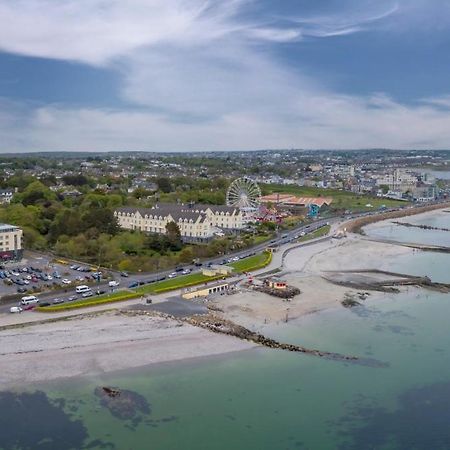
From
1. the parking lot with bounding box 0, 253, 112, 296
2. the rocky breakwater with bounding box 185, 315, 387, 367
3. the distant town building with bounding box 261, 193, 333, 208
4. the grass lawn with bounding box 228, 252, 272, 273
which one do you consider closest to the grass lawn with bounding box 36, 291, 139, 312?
the parking lot with bounding box 0, 253, 112, 296

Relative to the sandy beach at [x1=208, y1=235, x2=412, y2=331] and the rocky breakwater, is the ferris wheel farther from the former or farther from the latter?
the rocky breakwater

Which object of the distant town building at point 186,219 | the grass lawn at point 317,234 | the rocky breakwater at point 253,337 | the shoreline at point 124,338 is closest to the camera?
the shoreline at point 124,338

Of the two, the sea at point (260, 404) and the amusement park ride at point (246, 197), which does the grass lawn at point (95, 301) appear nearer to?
the sea at point (260, 404)

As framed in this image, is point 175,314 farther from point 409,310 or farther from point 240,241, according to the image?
point 240,241

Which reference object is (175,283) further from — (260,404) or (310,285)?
(260,404)

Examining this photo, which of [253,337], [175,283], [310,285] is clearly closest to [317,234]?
[310,285]

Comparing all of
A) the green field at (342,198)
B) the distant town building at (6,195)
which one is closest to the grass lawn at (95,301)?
the distant town building at (6,195)
